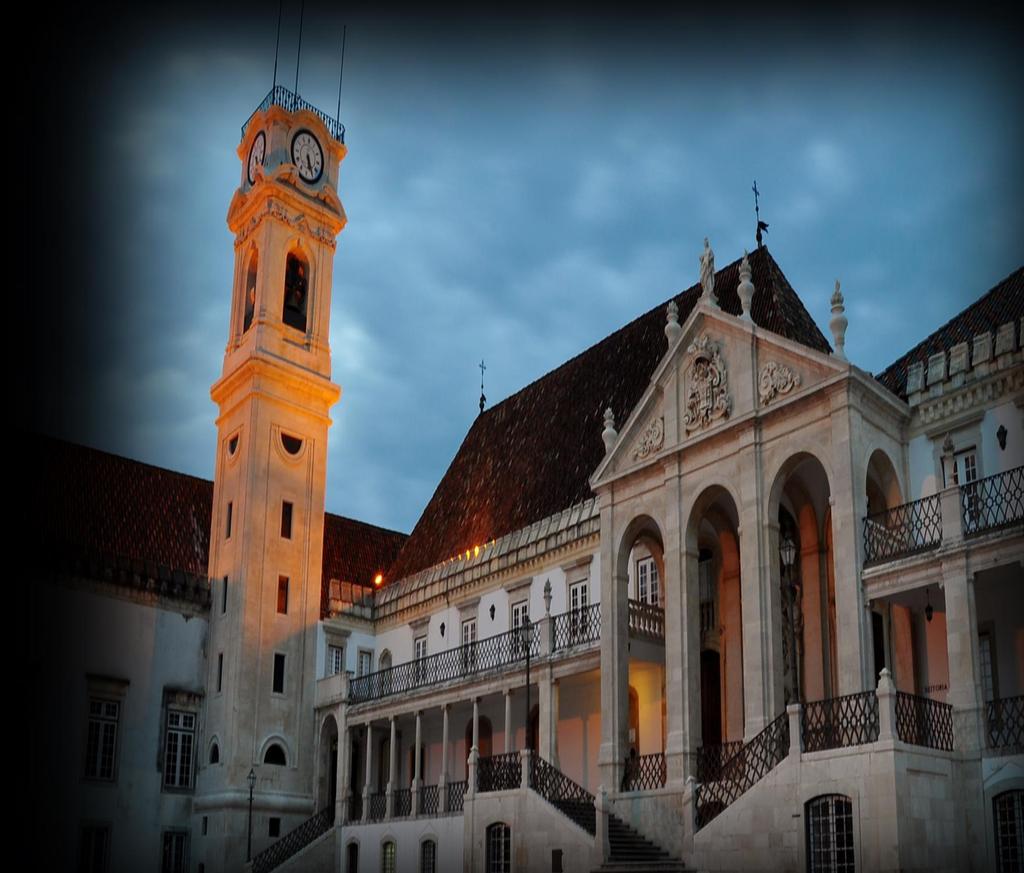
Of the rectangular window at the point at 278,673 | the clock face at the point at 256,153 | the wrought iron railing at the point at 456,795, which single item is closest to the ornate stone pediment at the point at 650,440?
the wrought iron railing at the point at 456,795

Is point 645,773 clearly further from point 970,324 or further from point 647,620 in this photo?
point 970,324

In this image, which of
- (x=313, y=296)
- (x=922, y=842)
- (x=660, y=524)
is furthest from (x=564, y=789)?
(x=313, y=296)

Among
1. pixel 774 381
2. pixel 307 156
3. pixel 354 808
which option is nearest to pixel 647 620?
pixel 774 381

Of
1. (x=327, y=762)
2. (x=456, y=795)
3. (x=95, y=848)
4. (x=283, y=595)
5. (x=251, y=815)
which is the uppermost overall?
(x=283, y=595)

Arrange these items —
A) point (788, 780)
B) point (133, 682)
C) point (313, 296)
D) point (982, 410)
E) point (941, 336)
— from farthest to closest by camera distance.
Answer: point (313, 296)
point (133, 682)
point (941, 336)
point (982, 410)
point (788, 780)

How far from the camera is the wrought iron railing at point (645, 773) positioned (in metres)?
22.4

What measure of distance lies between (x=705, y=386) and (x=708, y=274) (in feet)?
8.47

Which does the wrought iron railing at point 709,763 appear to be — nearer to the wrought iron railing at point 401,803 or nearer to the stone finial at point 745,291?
the stone finial at point 745,291

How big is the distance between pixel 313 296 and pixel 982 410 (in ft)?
82.0

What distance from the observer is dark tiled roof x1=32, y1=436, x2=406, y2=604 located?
34844 mm

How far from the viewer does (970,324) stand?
75.8 feet

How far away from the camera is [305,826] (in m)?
33.2

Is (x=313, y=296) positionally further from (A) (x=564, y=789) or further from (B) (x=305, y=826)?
(A) (x=564, y=789)

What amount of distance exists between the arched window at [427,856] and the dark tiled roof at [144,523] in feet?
36.9
